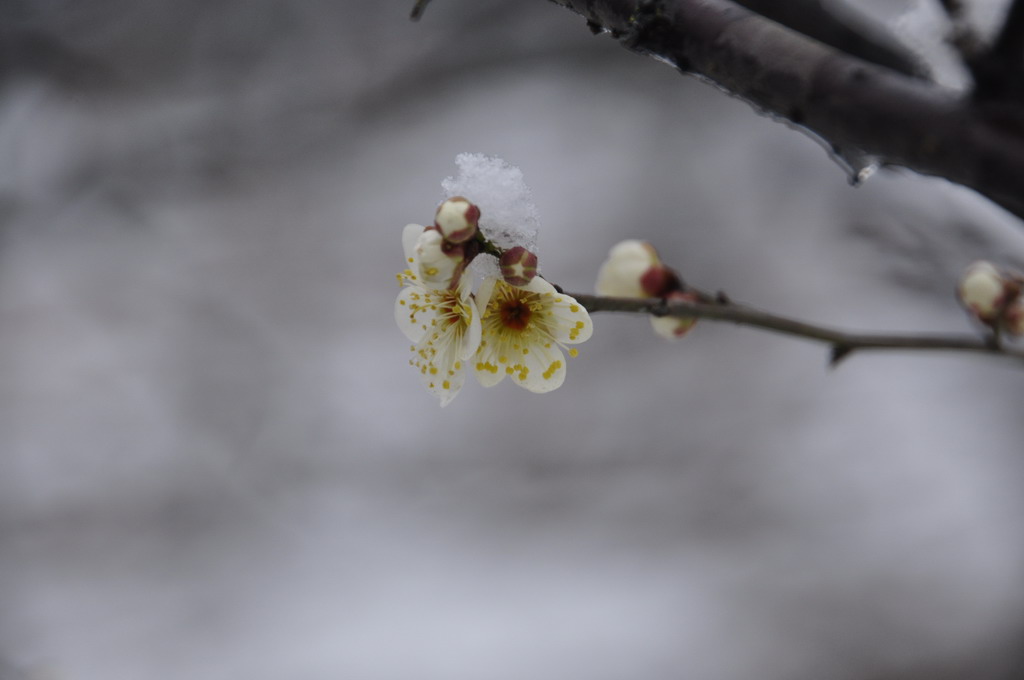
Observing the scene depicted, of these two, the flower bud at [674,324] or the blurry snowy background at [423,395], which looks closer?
the flower bud at [674,324]

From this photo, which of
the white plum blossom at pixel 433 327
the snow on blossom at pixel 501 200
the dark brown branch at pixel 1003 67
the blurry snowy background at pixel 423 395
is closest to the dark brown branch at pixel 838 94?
the dark brown branch at pixel 1003 67

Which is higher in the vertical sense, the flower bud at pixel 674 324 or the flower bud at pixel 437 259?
the flower bud at pixel 674 324

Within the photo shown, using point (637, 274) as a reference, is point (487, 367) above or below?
below

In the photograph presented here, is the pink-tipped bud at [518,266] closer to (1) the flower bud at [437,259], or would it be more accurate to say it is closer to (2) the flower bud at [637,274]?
(1) the flower bud at [437,259]

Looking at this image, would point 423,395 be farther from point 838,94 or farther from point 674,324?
point 838,94

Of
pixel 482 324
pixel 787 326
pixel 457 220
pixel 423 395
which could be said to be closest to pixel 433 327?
pixel 482 324

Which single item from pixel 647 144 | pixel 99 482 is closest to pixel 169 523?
pixel 99 482

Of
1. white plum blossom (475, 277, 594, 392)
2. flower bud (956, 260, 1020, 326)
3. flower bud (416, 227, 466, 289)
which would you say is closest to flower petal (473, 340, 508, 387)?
white plum blossom (475, 277, 594, 392)

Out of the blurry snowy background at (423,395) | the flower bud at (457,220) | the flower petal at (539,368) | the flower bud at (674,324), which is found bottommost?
the flower bud at (457,220)
